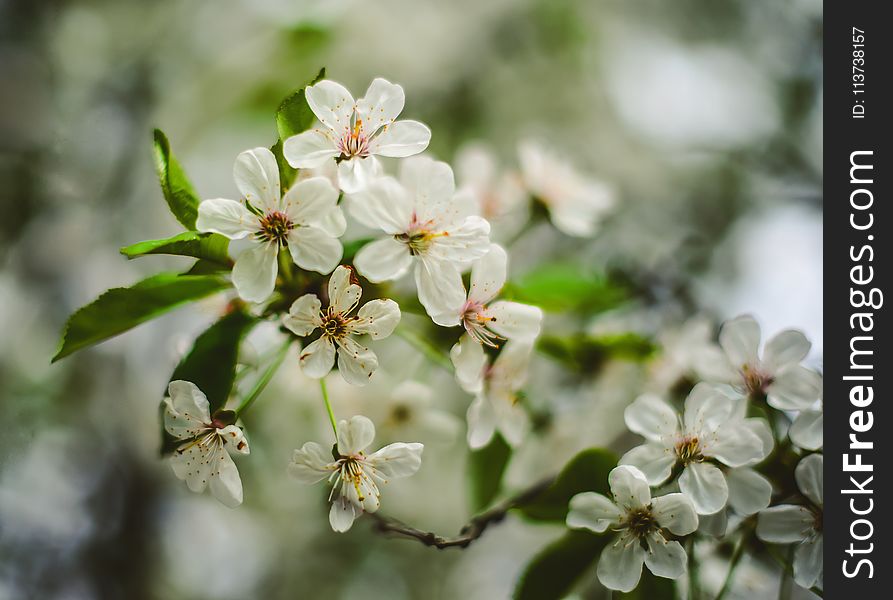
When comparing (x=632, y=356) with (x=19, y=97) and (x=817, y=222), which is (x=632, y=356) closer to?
(x=817, y=222)

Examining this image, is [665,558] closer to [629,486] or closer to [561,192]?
[629,486]

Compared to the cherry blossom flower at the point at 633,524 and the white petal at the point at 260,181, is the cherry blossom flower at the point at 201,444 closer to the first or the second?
the white petal at the point at 260,181

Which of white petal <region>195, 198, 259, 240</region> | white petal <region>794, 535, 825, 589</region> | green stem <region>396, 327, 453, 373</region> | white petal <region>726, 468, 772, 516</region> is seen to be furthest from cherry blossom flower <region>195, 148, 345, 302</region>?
white petal <region>794, 535, 825, 589</region>

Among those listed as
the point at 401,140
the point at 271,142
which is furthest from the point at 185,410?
the point at 271,142

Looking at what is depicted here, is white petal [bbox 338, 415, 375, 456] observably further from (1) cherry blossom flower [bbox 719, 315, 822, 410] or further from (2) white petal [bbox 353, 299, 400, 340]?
(1) cherry blossom flower [bbox 719, 315, 822, 410]

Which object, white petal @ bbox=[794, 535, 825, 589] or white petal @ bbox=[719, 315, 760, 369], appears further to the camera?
white petal @ bbox=[719, 315, 760, 369]
